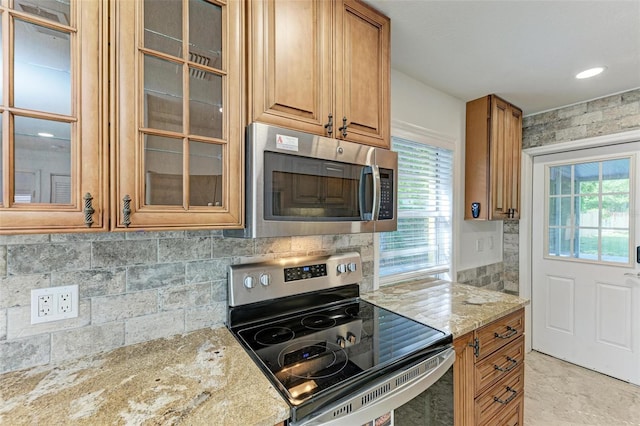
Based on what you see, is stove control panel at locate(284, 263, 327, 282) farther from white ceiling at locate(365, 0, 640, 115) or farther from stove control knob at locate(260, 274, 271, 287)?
white ceiling at locate(365, 0, 640, 115)

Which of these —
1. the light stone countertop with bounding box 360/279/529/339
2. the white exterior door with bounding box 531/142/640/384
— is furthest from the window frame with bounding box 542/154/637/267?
the light stone countertop with bounding box 360/279/529/339

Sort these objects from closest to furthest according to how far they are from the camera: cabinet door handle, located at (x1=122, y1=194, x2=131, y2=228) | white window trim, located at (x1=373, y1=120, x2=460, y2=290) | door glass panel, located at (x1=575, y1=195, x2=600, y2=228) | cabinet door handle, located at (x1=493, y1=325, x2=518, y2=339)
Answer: cabinet door handle, located at (x1=122, y1=194, x2=131, y2=228) < cabinet door handle, located at (x1=493, y1=325, x2=518, y2=339) < white window trim, located at (x1=373, y1=120, x2=460, y2=290) < door glass panel, located at (x1=575, y1=195, x2=600, y2=228)

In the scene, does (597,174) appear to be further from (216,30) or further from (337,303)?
(216,30)

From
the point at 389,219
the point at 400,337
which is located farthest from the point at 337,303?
the point at 389,219

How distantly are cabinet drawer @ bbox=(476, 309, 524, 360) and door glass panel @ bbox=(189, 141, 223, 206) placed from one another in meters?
1.38

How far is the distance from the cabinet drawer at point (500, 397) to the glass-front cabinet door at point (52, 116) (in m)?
1.83

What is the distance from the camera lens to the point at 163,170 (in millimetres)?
955

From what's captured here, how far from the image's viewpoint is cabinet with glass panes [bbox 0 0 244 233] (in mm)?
766

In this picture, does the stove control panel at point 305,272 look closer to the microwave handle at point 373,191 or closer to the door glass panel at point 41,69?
the microwave handle at point 373,191

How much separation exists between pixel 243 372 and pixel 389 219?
92 cm

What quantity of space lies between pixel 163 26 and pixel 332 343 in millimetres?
1312

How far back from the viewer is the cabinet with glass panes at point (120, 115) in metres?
0.77

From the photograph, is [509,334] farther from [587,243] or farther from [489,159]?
[587,243]

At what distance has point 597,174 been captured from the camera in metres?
2.61
